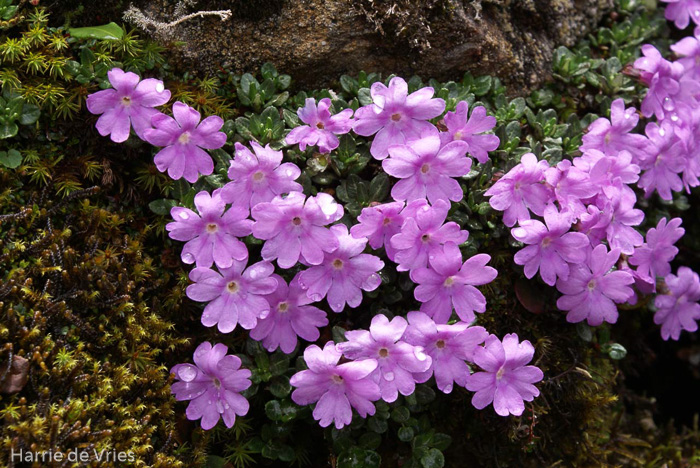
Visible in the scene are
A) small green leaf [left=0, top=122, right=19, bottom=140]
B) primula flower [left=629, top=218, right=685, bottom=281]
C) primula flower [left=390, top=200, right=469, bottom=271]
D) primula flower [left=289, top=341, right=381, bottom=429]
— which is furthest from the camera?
primula flower [left=629, top=218, right=685, bottom=281]

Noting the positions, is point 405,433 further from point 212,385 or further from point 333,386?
point 212,385

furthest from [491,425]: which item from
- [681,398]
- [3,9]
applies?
[3,9]

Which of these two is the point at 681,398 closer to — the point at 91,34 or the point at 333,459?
the point at 333,459

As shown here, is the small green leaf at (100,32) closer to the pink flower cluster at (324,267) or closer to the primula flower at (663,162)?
the pink flower cluster at (324,267)

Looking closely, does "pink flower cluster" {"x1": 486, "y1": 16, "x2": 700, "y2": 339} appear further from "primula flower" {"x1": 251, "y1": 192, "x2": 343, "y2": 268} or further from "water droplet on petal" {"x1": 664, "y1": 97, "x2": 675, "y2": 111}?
"primula flower" {"x1": 251, "y1": 192, "x2": 343, "y2": 268}

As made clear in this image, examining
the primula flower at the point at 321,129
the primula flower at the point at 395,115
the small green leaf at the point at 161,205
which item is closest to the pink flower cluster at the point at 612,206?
the primula flower at the point at 395,115

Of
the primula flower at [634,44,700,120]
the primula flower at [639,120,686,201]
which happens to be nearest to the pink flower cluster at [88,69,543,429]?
the primula flower at [639,120,686,201]
